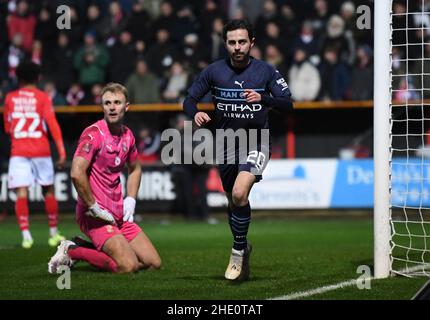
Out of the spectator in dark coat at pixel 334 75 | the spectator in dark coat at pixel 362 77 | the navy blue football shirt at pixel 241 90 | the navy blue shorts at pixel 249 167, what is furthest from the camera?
the spectator in dark coat at pixel 334 75

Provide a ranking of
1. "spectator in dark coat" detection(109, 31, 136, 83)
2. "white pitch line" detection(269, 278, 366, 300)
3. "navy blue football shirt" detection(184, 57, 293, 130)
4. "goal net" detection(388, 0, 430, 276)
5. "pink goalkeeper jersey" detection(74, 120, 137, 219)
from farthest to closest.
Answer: "spectator in dark coat" detection(109, 31, 136, 83) → "goal net" detection(388, 0, 430, 276) → "pink goalkeeper jersey" detection(74, 120, 137, 219) → "navy blue football shirt" detection(184, 57, 293, 130) → "white pitch line" detection(269, 278, 366, 300)

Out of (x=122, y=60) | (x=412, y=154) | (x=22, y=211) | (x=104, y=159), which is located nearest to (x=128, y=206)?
(x=104, y=159)

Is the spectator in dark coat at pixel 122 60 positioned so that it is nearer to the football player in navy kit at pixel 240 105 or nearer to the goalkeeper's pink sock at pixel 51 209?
the goalkeeper's pink sock at pixel 51 209

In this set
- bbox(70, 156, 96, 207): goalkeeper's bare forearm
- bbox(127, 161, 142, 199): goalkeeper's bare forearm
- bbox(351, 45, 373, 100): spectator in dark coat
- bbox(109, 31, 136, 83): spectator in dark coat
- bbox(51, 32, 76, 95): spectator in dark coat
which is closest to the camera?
bbox(70, 156, 96, 207): goalkeeper's bare forearm

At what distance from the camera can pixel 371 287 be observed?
8266 millimetres

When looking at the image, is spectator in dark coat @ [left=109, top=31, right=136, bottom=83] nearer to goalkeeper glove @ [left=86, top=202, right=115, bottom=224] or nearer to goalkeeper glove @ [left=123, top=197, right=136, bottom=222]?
goalkeeper glove @ [left=123, top=197, right=136, bottom=222]

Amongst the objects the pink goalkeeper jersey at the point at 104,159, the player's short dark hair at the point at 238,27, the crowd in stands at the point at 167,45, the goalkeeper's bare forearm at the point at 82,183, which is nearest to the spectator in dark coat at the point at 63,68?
the crowd in stands at the point at 167,45

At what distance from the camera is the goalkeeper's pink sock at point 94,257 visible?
9.67 meters

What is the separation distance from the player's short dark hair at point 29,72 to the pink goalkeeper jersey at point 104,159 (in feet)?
13.7

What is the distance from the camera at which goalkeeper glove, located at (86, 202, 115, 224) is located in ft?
31.0

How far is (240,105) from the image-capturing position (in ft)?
29.6

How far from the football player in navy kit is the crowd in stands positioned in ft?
36.2

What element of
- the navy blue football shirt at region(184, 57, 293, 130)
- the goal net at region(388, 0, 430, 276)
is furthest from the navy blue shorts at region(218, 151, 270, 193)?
the goal net at region(388, 0, 430, 276)
